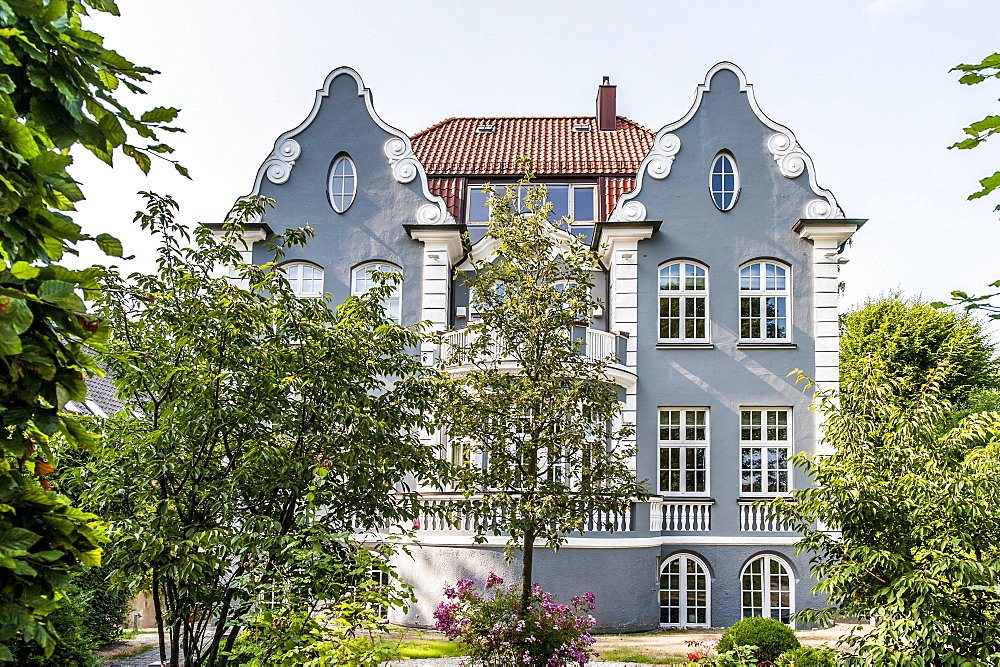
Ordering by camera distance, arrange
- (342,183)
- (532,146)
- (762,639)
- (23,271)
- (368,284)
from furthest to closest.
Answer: (532,146) → (342,183) → (368,284) → (762,639) → (23,271)

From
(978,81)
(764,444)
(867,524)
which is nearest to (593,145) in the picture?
(764,444)

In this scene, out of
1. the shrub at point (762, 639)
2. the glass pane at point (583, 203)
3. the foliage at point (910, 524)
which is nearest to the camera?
the foliage at point (910, 524)

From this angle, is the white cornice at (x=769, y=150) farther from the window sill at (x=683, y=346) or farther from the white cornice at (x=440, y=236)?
the white cornice at (x=440, y=236)

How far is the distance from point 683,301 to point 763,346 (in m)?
1.94

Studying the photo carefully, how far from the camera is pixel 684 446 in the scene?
17.3 m

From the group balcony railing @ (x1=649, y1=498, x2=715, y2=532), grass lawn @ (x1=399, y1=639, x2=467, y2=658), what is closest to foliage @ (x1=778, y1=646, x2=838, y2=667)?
grass lawn @ (x1=399, y1=639, x2=467, y2=658)

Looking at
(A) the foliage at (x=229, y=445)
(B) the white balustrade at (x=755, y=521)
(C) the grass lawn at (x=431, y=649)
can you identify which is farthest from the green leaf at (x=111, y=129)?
(B) the white balustrade at (x=755, y=521)

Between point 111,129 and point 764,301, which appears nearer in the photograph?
point 111,129

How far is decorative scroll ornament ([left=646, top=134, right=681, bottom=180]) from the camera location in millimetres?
18219

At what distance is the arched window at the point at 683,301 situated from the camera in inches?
698

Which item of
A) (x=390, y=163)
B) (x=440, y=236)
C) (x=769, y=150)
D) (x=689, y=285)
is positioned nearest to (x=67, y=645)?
(x=440, y=236)

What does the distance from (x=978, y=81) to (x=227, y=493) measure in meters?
5.83

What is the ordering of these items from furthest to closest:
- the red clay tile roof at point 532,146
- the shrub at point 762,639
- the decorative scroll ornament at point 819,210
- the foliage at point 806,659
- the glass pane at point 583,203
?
the red clay tile roof at point 532,146
the glass pane at point 583,203
the decorative scroll ornament at point 819,210
the shrub at point 762,639
the foliage at point 806,659

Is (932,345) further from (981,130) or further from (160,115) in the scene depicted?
(160,115)
